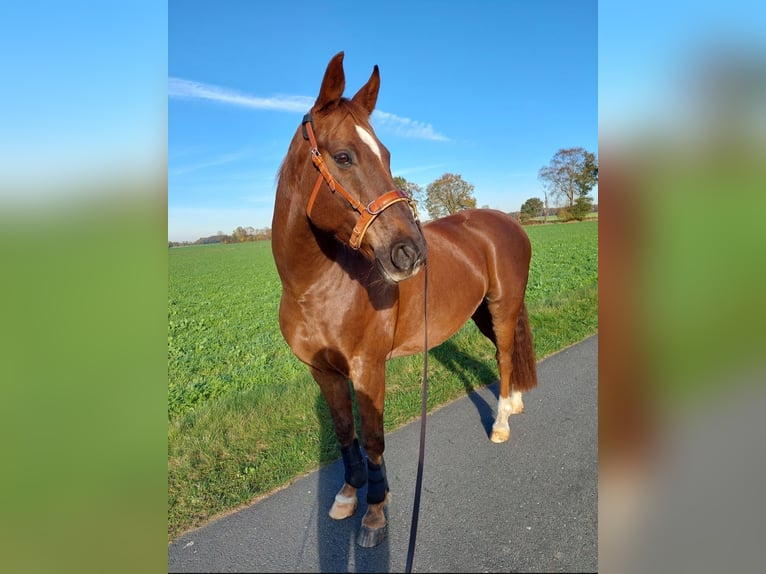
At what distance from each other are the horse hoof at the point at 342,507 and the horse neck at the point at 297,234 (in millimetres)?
1584

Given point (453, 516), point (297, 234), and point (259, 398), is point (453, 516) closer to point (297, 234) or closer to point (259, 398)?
point (297, 234)

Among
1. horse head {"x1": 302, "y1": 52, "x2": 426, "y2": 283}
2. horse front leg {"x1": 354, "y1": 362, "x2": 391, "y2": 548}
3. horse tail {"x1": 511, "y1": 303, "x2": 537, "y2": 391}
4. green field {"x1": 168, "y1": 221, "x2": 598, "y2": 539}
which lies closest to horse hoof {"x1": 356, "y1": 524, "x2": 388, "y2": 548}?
horse front leg {"x1": 354, "y1": 362, "x2": 391, "y2": 548}

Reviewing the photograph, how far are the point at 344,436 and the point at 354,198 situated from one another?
1.85 meters

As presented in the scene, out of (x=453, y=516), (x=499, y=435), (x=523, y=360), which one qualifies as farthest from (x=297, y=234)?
(x=523, y=360)

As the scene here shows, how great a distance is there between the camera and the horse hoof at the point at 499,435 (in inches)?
140

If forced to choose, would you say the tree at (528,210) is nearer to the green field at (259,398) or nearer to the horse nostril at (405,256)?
the green field at (259,398)

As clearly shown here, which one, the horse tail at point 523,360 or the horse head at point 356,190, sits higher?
the horse head at point 356,190

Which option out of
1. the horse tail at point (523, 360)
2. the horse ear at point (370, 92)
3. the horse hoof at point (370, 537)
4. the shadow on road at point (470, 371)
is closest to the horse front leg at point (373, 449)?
the horse hoof at point (370, 537)
